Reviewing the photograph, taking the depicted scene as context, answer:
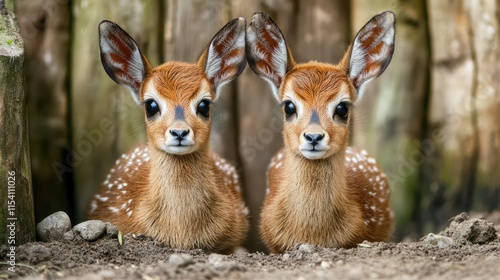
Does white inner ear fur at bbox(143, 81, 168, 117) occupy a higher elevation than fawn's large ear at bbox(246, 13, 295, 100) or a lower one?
lower

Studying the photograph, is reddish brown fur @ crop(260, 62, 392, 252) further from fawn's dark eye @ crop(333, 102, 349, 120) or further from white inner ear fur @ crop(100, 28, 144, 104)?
white inner ear fur @ crop(100, 28, 144, 104)

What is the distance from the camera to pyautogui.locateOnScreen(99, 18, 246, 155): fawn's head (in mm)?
5961

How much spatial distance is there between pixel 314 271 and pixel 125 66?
239cm

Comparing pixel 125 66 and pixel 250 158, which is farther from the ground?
pixel 125 66

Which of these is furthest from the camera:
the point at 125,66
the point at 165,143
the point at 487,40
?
the point at 487,40

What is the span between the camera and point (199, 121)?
19.9 feet

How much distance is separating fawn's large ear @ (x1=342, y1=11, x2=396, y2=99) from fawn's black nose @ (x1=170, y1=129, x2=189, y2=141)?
1.42 metres

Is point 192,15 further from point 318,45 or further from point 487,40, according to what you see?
point 487,40

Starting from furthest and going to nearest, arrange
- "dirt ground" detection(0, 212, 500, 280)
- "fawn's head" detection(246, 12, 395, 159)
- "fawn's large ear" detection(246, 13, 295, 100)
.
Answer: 1. "fawn's large ear" detection(246, 13, 295, 100)
2. "fawn's head" detection(246, 12, 395, 159)
3. "dirt ground" detection(0, 212, 500, 280)

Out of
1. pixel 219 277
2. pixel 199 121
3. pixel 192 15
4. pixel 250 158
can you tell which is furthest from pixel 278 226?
pixel 192 15
